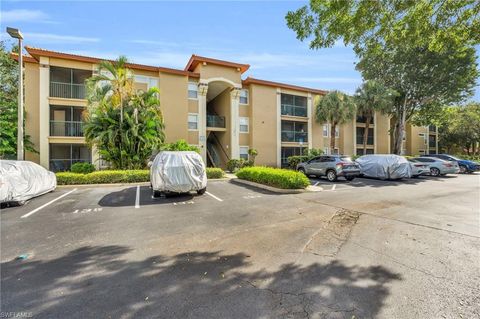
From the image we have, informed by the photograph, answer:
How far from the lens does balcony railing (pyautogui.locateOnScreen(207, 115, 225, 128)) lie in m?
22.3

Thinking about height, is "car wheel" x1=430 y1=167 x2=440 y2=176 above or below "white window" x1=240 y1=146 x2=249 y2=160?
below

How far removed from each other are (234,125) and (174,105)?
5852mm

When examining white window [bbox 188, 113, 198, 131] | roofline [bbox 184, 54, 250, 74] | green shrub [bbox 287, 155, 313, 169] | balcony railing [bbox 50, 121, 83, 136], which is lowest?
green shrub [bbox 287, 155, 313, 169]

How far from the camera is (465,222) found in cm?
580

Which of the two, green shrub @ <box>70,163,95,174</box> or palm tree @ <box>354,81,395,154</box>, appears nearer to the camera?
green shrub @ <box>70,163,95,174</box>

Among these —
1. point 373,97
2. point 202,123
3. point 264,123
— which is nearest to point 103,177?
point 202,123

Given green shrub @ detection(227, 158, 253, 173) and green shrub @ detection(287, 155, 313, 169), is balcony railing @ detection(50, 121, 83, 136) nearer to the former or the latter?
green shrub @ detection(227, 158, 253, 173)

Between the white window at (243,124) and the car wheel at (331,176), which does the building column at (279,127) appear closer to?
the white window at (243,124)

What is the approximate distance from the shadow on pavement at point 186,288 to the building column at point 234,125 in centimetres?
1805

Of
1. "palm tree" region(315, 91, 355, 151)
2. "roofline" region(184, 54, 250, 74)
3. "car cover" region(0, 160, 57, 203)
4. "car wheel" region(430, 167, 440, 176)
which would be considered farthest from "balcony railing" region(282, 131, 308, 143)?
"car cover" region(0, 160, 57, 203)

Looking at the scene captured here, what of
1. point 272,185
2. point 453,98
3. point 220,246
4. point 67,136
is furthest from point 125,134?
point 453,98

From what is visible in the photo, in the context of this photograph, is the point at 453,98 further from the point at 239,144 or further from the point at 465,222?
the point at 465,222

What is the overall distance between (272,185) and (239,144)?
37.1 feet

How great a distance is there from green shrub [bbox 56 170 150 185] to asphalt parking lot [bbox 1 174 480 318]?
579 centimetres
